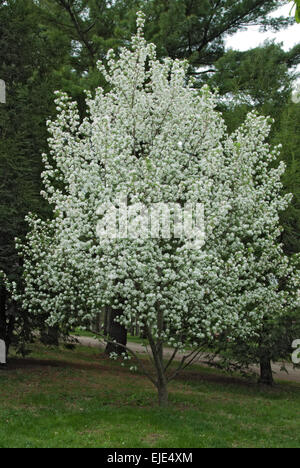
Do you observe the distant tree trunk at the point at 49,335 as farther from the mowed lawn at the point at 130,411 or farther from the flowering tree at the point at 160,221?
the flowering tree at the point at 160,221

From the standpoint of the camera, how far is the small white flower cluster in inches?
298

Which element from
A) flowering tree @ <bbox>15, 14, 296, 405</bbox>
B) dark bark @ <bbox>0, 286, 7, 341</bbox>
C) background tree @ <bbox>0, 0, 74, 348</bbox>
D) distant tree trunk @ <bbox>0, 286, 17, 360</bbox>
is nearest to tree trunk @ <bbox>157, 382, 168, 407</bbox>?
flowering tree @ <bbox>15, 14, 296, 405</bbox>

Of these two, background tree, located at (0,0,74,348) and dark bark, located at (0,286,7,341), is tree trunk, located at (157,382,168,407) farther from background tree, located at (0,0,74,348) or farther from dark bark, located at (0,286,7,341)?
dark bark, located at (0,286,7,341)

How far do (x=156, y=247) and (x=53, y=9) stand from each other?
454 inches

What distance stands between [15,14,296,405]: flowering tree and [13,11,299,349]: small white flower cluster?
25 millimetres

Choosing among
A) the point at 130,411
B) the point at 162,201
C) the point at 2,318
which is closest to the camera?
A: the point at 162,201

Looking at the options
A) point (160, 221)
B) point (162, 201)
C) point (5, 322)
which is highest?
point (162, 201)

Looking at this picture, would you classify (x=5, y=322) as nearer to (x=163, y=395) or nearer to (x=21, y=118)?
(x=163, y=395)

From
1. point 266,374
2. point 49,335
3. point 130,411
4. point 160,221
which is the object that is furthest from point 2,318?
point 266,374

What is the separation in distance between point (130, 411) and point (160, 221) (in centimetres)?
359

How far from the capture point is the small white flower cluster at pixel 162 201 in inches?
298

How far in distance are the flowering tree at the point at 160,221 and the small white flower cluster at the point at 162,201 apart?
0.08 feet

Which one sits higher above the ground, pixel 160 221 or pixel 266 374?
pixel 160 221

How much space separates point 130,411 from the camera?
8594mm
